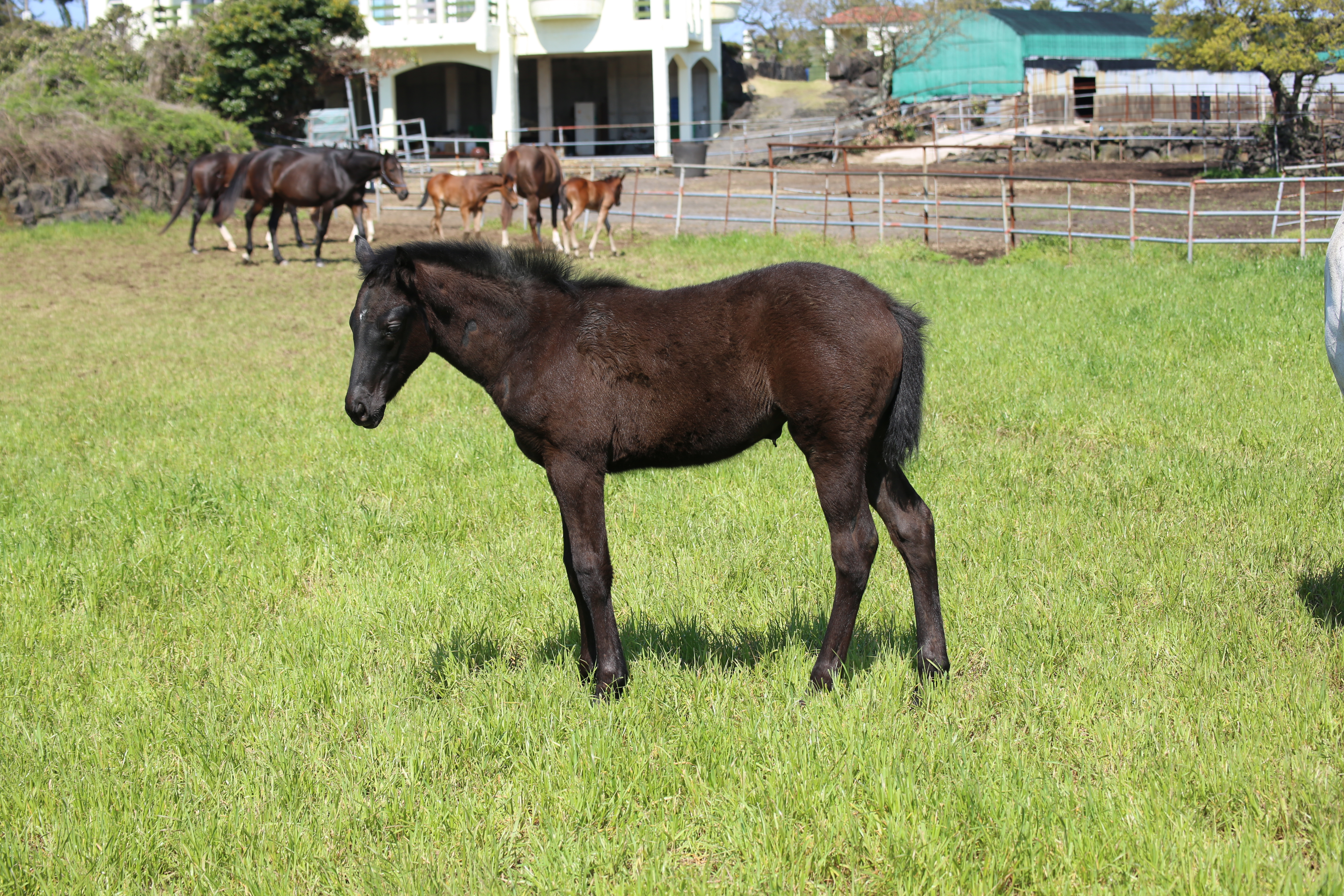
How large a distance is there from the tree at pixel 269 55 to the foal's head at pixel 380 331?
112 feet

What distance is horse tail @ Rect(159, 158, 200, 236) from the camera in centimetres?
2167

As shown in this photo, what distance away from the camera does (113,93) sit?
2672 centimetres

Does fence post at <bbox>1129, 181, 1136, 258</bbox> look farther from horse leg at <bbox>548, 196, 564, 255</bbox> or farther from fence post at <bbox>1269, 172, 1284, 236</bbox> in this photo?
horse leg at <bbox>548, 196, 564, 255</bbox>

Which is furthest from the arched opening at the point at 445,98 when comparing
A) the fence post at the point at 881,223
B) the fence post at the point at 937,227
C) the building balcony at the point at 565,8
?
the fence post at the point at 937,227

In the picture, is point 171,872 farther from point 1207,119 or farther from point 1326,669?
point 1207,119

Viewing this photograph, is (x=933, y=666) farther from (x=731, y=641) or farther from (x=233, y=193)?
(x=233, y=193)

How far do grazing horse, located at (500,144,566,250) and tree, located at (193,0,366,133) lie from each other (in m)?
18.0

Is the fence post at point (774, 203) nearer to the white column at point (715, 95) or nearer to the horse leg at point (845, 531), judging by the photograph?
the horse leg at point (845, 531)

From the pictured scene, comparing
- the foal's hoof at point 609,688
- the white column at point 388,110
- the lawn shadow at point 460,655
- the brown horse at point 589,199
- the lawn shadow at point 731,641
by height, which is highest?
A: the white column at point 388,110

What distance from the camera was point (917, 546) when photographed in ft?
12.8

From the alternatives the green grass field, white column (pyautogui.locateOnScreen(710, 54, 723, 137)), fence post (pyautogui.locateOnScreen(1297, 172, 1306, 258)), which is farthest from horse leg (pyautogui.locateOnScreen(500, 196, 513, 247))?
white column (pyautogui.locateOnScreen(710, 54, 723, 137))

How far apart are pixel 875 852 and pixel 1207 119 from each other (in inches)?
1948

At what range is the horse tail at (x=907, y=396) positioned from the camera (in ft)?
12.3

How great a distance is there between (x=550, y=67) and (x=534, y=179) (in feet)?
81.9
